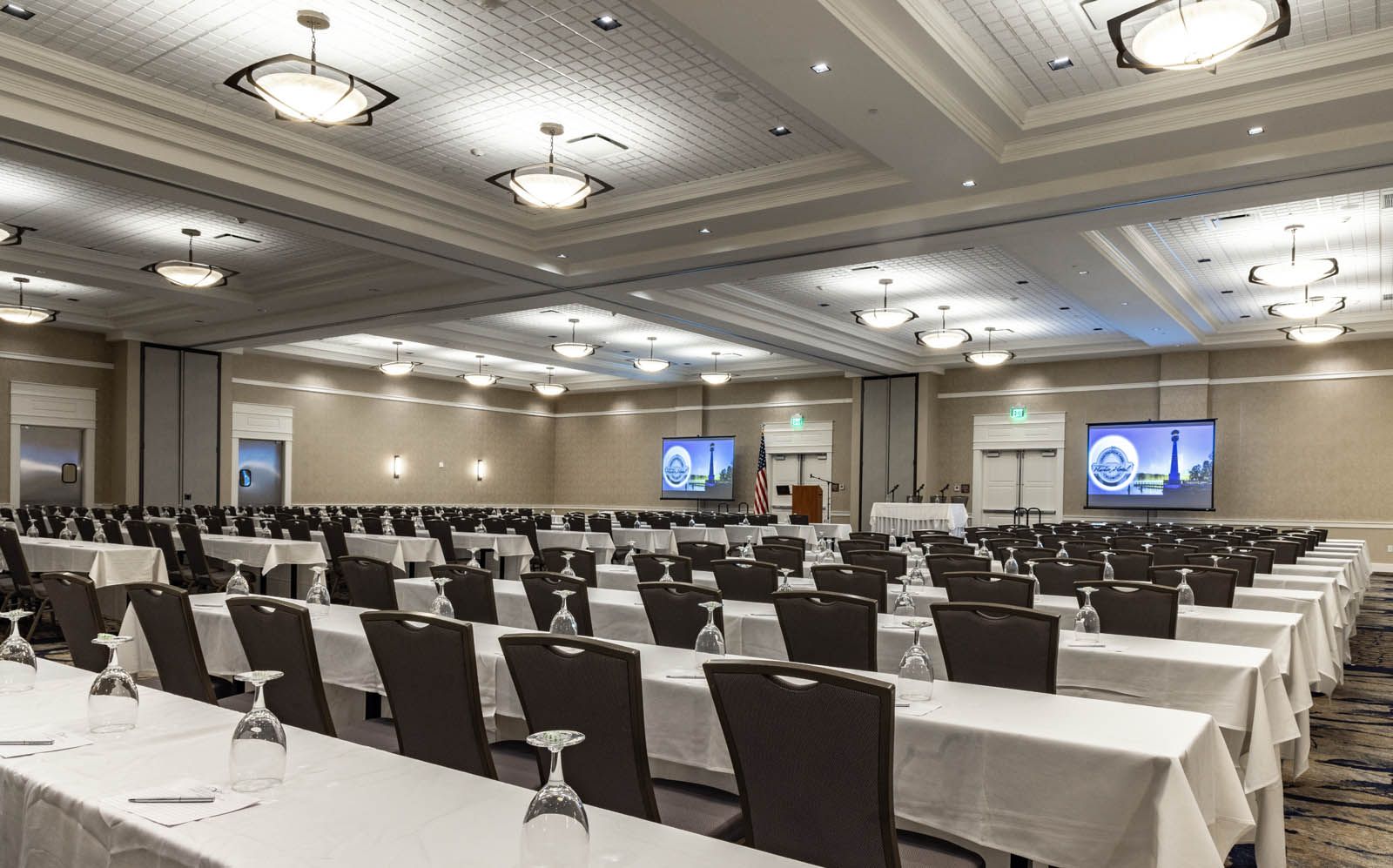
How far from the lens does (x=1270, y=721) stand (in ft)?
12.0

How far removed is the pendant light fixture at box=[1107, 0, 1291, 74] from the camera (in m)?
5.34

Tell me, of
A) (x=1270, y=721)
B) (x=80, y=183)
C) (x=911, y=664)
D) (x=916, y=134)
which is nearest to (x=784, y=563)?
(x=916, y=134)

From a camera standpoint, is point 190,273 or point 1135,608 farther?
point 190,273

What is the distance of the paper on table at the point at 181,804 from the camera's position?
173 centimetres

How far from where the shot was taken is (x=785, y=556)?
754cm

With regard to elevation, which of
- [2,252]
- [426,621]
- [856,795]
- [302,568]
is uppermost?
[2,252]

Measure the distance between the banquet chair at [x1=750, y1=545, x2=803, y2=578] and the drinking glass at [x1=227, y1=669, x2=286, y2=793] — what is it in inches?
223

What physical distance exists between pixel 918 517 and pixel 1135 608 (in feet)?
43.4

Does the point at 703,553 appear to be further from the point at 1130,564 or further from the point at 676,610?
the point at 676,610

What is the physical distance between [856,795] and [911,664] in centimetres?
80

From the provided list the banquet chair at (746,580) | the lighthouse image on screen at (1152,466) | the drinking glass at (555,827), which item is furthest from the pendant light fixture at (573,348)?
the drinking glass at (555,827)

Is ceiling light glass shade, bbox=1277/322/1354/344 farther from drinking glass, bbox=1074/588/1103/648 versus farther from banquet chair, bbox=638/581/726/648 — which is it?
banquet chair, bbox=638/581/726/648

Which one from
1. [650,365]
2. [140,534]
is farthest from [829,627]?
[650,365]

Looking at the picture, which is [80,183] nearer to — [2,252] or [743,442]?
[2,252]
